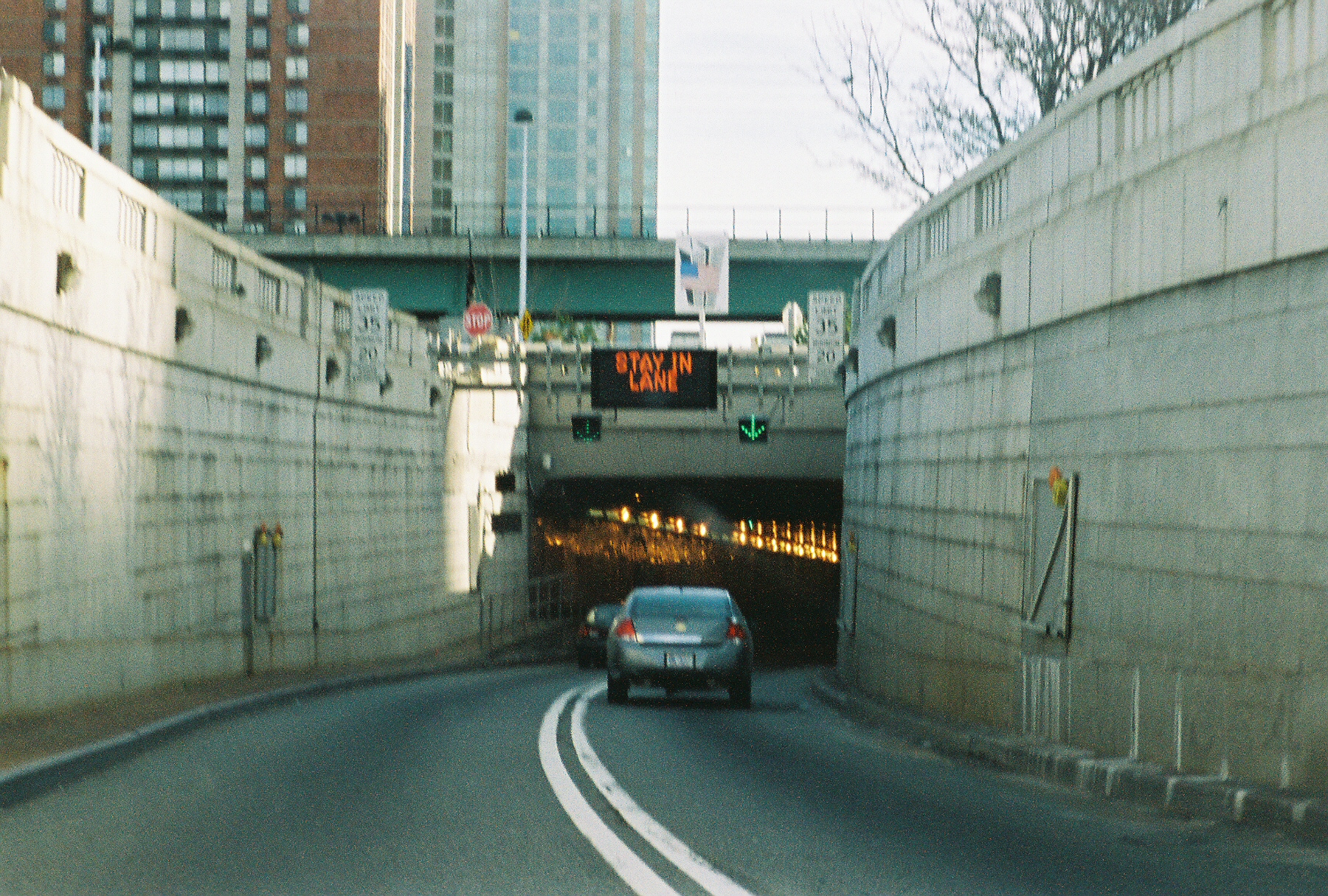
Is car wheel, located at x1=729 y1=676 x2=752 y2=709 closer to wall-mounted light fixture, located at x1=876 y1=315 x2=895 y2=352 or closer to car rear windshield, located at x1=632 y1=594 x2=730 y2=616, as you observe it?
car rear windshield, located at x1=632 y1=594 x2=730 y2=616

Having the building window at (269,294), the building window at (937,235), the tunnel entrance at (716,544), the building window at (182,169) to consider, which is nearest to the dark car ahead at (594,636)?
the tunnel entrance at (716,544)

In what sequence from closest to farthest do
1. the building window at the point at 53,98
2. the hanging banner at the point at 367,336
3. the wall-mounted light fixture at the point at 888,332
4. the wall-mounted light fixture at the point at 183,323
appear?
the wall-mounted light fixture at the point at 183,323 → the wall-mounted light fixture at the point at 888,332 → the hanging banner at the point at 367,336 → the building window at the point at 53,98

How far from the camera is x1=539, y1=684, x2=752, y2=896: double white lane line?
7070 mm

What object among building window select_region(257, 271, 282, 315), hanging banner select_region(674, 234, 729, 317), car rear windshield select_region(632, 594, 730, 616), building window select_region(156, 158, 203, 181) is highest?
building window select_region(156, 158, 203, 181)

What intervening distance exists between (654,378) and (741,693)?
17.1 metres

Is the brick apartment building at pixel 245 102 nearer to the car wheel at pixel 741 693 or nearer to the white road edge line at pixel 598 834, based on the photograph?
the car wheel at pixel 741 693

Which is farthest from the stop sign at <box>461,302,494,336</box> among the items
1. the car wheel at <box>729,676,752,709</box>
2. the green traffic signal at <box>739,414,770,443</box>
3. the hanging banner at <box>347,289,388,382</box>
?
the car wheel at <box>729,676,752,709</box>

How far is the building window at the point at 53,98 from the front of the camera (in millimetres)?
102312

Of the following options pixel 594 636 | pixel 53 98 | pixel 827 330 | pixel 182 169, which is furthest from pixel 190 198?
pixel 594 636

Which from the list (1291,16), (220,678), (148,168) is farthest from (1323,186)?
(148,168)

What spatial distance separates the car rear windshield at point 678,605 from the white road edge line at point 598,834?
5784 millimetres

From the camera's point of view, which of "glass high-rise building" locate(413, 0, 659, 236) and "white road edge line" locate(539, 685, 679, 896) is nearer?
"white road edge line" locate(539, 685, 679, 896)

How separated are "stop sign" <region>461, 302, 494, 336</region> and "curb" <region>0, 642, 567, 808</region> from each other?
13.5 metres

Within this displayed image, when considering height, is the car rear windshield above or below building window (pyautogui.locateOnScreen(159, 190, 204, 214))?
below
